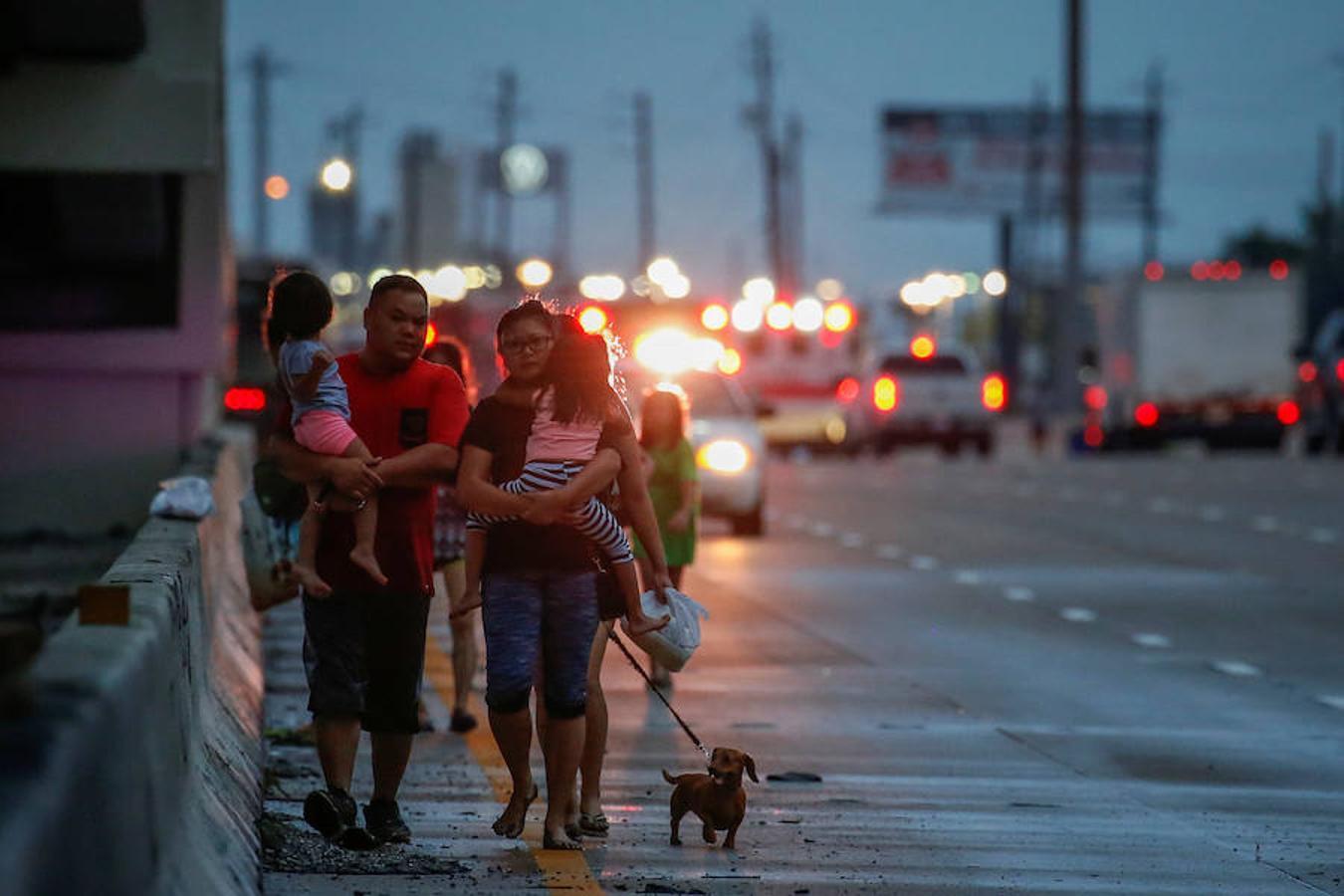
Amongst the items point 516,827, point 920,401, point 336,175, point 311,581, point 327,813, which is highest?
point 336,175

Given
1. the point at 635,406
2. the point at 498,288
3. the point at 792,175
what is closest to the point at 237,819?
the point at 635,406

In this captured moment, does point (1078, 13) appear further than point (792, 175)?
No

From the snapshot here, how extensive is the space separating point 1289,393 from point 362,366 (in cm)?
4362

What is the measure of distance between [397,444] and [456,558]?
3673 mm

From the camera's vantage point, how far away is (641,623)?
30.1 ft

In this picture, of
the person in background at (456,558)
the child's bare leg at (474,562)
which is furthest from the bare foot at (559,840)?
the person in background at (456,558)

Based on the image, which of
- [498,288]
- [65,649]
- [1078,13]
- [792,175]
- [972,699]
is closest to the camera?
[65,649]

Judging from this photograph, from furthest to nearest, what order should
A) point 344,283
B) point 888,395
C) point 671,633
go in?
point 344,283 < point 888,395 < point 671,633

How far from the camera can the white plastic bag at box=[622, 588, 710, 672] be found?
928 centimetres

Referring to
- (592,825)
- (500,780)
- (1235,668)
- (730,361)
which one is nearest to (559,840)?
(592,825)

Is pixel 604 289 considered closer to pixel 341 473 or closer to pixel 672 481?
pixel 672 481

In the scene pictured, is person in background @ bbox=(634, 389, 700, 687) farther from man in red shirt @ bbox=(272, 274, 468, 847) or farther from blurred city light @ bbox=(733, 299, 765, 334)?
blurred city light @ bbox=(733, 299, 765, 334)

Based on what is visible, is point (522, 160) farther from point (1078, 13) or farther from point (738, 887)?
point (738, 887)

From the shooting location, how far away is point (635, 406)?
26312mm
